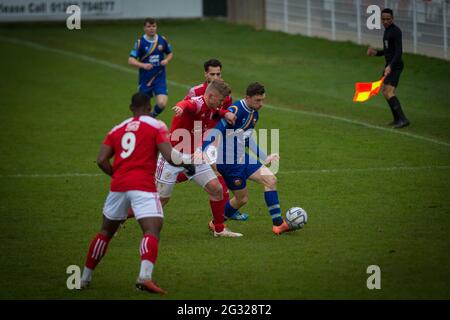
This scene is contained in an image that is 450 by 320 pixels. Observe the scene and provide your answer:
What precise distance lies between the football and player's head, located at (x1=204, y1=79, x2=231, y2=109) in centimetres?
182

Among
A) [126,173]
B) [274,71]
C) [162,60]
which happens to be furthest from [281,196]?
[274,71]

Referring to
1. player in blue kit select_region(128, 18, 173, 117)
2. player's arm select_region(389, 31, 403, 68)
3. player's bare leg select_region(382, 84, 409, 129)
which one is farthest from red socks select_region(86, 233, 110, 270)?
player in blue kit select_region(128, 18, 173, 117)

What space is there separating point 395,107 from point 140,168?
11.3 meters

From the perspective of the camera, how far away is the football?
504 inches

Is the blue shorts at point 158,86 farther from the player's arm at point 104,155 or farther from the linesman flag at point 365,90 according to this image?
the player's arm at point 104,155

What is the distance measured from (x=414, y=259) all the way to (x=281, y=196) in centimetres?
444

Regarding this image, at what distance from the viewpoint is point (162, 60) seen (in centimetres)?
2206

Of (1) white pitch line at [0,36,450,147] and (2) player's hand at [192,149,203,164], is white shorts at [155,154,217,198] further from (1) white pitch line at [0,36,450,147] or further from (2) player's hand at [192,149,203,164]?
(1) white pitch line at [0,36,450,147]

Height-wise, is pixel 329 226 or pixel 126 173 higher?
pixel 126 173

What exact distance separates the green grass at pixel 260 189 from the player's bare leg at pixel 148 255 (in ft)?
0.74

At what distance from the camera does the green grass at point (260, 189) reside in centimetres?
1086

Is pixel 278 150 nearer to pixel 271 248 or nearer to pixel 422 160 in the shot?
pixel 422 160

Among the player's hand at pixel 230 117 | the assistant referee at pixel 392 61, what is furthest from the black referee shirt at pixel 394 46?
the player's hand at pixel 230 117
